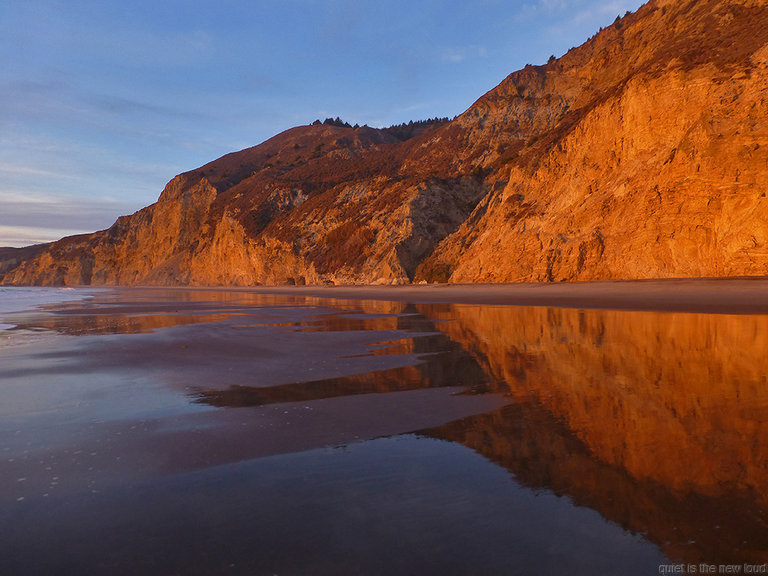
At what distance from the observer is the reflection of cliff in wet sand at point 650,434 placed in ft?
7.68

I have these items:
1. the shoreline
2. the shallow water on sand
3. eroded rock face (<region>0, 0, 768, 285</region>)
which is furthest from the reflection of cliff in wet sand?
eroded rock face (<region>0, 0, 768, 285</region>)

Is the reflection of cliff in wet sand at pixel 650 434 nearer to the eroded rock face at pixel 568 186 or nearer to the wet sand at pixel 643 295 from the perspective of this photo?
the wet sand at pixel 643 295

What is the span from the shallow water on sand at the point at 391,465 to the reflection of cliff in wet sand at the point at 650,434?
2 centimetres

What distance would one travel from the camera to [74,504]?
2.70 metres

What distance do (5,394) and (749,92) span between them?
26.9 m

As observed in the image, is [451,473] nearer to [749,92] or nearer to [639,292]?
[639,292]

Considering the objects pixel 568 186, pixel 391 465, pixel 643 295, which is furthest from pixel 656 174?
pixel 391 465

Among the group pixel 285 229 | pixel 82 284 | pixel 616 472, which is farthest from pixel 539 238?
pixel 82 284

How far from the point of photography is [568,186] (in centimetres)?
2842

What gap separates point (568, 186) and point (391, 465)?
28783mm

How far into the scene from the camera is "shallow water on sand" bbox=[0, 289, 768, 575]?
A: 83.6 inches

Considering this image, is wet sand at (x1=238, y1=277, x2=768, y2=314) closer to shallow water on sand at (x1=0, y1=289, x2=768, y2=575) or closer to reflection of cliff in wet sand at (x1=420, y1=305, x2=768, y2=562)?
reflection of cliff in wet sand at (x1=420, y1=305, x2=768, y2=562)

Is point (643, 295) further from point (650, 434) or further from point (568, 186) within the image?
point (650, 434)

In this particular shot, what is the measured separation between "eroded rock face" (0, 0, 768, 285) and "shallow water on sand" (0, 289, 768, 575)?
1599 centimetres
